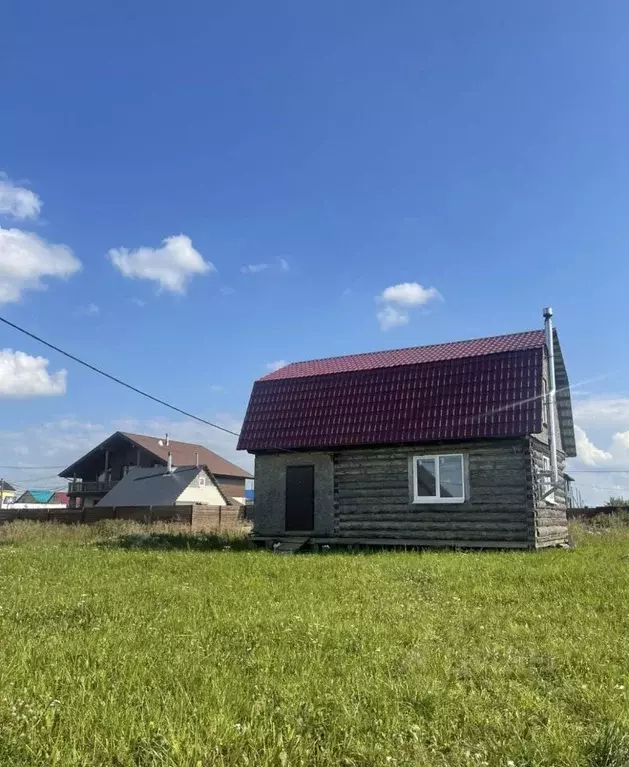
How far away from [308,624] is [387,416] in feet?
39.1

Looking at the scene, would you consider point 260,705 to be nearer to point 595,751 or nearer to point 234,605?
point 595,751

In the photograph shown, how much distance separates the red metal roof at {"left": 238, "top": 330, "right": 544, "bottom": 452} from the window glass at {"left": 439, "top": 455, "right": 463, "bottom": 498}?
0.92m

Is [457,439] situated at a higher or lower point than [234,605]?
higher

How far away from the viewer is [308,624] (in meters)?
7.14

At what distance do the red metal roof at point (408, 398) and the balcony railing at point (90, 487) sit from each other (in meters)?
34.1

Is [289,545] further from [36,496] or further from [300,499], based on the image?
[36,496]

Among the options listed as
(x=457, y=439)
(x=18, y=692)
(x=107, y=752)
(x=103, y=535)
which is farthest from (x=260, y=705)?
(x=103, y=535)

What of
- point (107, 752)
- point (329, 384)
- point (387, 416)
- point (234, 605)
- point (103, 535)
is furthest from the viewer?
point (103, 535)

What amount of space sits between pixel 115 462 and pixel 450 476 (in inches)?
1632

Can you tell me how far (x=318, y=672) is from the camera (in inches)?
215

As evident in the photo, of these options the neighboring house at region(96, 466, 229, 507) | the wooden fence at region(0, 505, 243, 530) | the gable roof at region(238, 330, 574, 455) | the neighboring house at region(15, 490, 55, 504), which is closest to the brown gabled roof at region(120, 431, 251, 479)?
the neighboring house at region(96, 466, 229, 507)

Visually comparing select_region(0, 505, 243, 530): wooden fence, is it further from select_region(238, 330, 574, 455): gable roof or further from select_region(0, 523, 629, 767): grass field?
select_region(0, 523, 629, 767): grass field

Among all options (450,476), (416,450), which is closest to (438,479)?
(450,476)

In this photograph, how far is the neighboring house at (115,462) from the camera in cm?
5112
